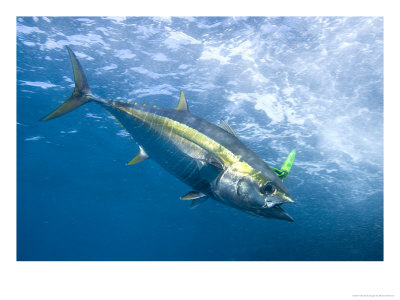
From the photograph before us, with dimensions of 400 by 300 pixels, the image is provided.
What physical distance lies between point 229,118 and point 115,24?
7165mm

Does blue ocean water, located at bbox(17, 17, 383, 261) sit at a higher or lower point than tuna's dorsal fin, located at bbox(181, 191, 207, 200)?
higher

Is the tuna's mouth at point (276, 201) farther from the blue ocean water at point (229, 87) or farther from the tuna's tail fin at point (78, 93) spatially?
the blue ocean water at point (229, 87)

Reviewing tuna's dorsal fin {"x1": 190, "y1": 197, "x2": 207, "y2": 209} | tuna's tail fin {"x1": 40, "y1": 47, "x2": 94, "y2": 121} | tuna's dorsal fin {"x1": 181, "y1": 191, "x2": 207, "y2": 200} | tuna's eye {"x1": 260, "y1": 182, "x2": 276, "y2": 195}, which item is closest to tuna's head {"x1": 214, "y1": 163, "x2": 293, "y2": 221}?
tuna's eye {"x1": 260, "y1": 182, "x2": 276, "y2": 195}

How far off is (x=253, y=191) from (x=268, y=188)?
0.15 metres

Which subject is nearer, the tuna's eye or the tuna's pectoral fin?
the tuna's eye

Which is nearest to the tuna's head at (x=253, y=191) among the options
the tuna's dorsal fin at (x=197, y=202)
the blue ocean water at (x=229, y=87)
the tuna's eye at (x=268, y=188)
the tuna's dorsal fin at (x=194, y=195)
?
the tuna's eye at (x=268, y=188)

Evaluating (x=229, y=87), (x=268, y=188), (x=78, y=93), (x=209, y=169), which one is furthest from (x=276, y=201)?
(x=229, y=87)

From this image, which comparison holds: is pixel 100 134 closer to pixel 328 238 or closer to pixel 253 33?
pixel 253 33

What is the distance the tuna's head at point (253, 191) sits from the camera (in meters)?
2.04

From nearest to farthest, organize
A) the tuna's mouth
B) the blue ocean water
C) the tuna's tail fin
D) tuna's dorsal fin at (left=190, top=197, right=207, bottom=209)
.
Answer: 1. the tuna's mouth
2. tuna's dorsal fin at (left=190, top=197, right=207, bottom=209)
3. the tuna's tail fin
4. the blue ocean water

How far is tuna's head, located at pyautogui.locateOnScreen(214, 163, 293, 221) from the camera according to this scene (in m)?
2.04

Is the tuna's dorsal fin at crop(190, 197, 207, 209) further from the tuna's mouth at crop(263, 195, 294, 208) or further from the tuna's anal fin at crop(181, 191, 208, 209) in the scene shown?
the tuna's mouth at crop(263, 195, 294, 208)

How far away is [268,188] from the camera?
2.12 m

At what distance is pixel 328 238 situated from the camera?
38.7 meters
